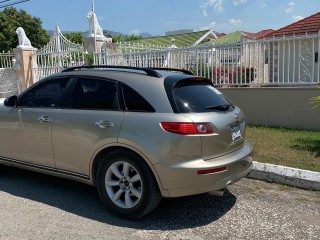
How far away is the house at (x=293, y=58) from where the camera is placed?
7.60m

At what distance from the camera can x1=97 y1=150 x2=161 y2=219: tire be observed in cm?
362

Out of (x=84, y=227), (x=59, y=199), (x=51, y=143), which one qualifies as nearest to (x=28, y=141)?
(x=51, y=143)

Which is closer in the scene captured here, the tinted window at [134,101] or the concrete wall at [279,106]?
the tinted window at [134,101]

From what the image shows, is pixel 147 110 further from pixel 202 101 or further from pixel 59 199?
pixel 59 199

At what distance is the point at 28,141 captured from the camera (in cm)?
Result: 458

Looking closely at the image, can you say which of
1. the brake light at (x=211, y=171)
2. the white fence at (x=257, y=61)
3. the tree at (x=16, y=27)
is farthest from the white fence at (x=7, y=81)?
the tree at (x=16, y=27)

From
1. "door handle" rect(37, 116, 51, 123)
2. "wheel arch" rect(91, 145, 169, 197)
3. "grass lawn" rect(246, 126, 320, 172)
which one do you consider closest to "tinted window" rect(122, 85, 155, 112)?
"wheel arch" rect(91, 145, 169, 197)

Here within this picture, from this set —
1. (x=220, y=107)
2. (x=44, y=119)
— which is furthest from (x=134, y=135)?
(x=44, y=119)

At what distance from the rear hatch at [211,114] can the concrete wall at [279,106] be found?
3981 mm

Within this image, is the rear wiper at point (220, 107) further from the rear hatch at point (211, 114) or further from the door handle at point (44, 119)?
the door handle at point (44, 119)

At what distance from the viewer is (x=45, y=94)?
469 centimetres

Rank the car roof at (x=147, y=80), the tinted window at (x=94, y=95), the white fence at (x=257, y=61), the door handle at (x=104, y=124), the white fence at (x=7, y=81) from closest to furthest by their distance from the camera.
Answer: the car roof at (x=147, y=80), the door handle at (x=104, y=124), the tinted window at (x=94, y=95), the white fence at (x=257, y=61), the white fence at (x=7, y=81)

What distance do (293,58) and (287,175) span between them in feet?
12.7

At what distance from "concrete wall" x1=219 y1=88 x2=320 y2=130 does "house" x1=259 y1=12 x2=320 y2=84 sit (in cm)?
31
